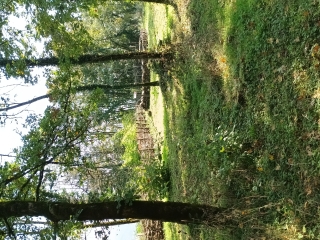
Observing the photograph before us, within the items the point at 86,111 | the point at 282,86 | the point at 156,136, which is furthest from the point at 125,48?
the point at 282,86

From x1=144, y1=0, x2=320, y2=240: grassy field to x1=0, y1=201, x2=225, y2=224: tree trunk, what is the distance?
2.26 feet

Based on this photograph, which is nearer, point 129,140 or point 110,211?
point 110,211

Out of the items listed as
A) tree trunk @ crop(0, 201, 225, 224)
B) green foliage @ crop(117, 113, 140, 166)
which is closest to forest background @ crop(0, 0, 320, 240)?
tree trunk @ crop(0, 201, 225, 224)

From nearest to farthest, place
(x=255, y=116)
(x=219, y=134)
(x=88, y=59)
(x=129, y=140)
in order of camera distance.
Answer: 1. (x=255, y=116)
2. (x=219, y=134)
3. (x=88, y=59)
4. (x=129, y=140)

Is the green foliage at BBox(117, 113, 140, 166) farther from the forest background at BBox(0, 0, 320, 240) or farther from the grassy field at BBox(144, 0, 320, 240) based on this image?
the forest background at BBox(0, 0, 320, 240)

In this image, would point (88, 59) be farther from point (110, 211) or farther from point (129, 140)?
point (129, 140)

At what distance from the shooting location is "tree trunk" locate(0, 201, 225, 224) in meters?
6.88

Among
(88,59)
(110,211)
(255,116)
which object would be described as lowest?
(110,211)

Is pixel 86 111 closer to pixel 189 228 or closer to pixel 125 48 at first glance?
pixel 189 228

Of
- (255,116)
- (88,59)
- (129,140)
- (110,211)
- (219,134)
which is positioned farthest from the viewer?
(129,140)

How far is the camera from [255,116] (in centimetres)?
801

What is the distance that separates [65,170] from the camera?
7988 mm

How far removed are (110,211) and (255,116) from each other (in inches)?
140

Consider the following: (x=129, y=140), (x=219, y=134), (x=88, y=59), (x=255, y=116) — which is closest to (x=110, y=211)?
(x=219, y=134)
